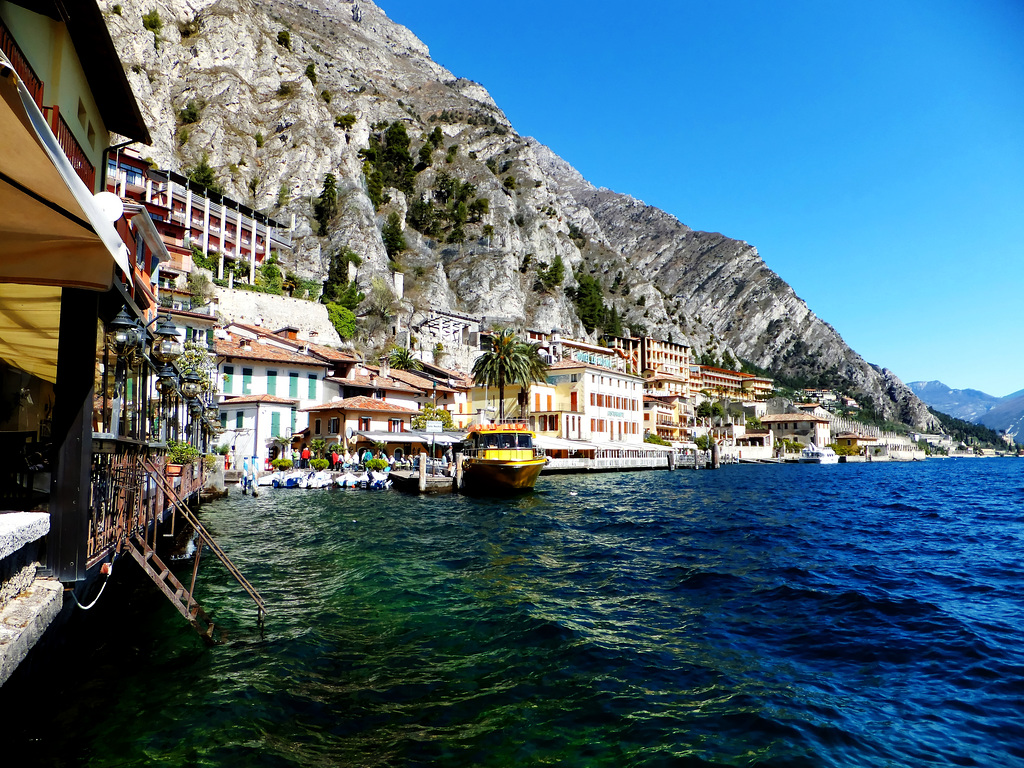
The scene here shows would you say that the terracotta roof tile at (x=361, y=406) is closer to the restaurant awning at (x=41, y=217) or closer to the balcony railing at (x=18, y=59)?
the balcony railing at (x=18, y=59)

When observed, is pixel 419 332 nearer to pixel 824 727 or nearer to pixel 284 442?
pixel 284 442

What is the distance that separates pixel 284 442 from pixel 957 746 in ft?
144

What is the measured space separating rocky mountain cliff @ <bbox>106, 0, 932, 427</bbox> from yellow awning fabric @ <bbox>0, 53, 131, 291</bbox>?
75826mm

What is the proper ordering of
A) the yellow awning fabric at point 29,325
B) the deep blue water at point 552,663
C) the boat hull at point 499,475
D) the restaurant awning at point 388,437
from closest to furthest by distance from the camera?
the deep blue water at point 552,663, the yellow awning fabric at point 29,325, the boat hull at point 499,475, the restaurant awning at point 388,437

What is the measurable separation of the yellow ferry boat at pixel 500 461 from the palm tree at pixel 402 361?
33063 mm

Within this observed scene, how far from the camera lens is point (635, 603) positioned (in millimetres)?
12016

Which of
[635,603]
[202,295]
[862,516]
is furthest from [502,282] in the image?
[635,603]

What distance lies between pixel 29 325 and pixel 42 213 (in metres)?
4.55

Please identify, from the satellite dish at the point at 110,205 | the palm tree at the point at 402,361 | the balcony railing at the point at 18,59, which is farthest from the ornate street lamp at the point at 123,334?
the palm tree at the point at 402,361

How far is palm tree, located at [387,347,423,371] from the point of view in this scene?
68.0m

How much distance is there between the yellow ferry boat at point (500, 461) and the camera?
33906 millimetres

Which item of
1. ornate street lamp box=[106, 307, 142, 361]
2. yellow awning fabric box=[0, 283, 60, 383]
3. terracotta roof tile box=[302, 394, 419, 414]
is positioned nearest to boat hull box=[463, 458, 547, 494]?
terracotta roof tile box=[302, 394, 419, 414]

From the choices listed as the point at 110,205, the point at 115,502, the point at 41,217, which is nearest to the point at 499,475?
the point at 115,502

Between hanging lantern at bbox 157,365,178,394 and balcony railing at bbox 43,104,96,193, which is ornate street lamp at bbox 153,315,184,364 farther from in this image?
balcony railing at bbox 43,104,96,193
